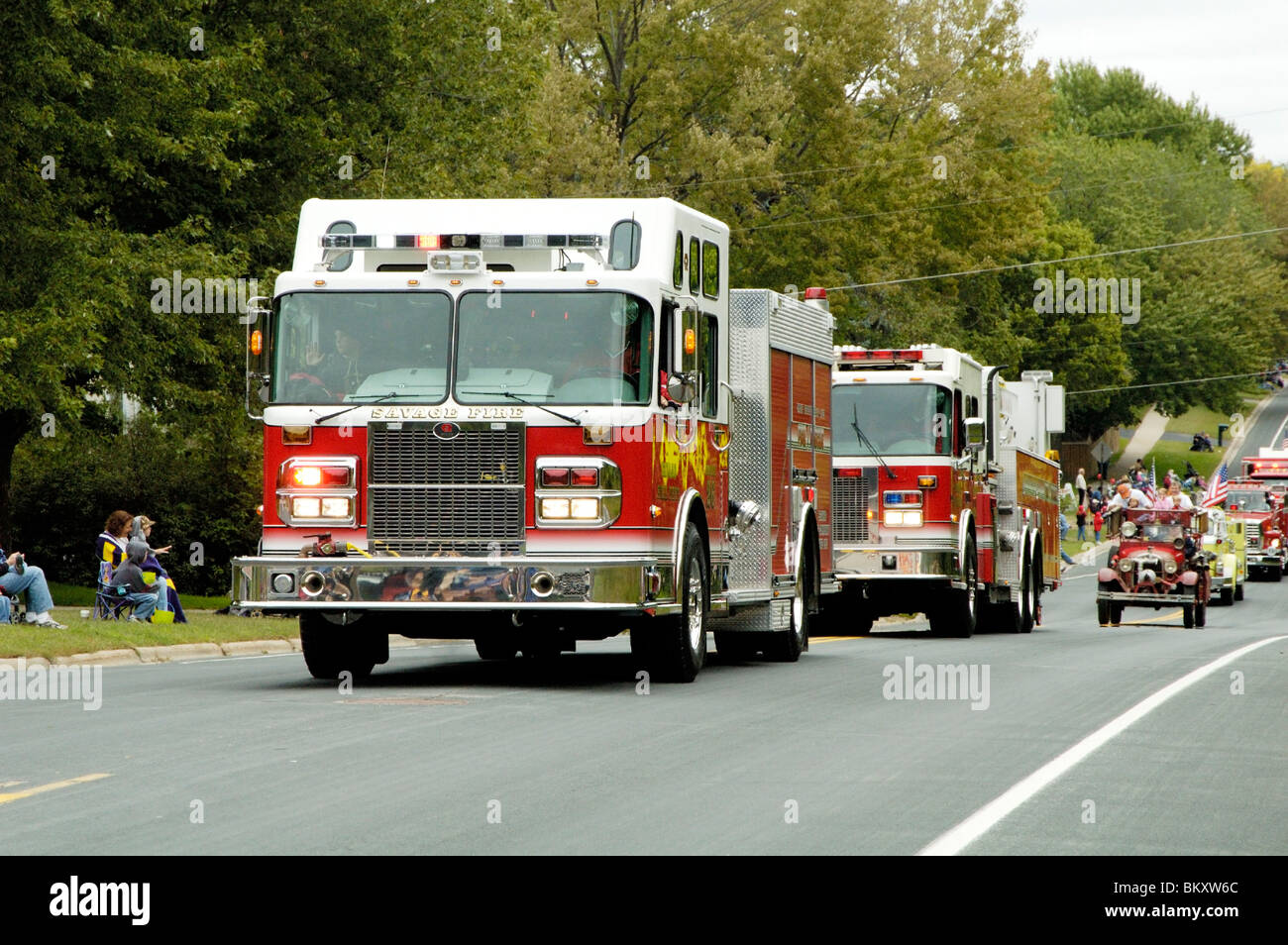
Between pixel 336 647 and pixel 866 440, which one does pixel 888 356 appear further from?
pixel 336 647

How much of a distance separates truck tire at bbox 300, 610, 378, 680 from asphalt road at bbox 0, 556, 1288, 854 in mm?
234


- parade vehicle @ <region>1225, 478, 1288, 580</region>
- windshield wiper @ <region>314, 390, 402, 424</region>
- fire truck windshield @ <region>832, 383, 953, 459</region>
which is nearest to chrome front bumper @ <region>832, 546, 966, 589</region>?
fire truck windshield @ <region>832, 383, 953, 459</region>

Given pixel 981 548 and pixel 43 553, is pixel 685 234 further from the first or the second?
pixel 43 553

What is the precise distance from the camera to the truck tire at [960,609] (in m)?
25.9

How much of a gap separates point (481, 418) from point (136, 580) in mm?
8963

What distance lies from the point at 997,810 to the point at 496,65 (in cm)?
2452

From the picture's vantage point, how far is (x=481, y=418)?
14.7 meters

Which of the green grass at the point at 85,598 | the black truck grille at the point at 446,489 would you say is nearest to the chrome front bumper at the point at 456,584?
the black truck grille at the point at 446,489

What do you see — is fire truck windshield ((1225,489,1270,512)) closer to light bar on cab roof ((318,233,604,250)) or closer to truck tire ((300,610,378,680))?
truck tire ((300,610,378,680))

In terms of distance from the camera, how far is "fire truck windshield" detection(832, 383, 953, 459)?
25.0 meters

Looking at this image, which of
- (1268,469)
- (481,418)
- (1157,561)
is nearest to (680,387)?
(481,418)

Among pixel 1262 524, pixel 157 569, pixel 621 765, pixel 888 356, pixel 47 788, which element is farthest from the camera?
pixel 1262 524

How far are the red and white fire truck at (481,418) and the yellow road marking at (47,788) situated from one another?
4662mm
